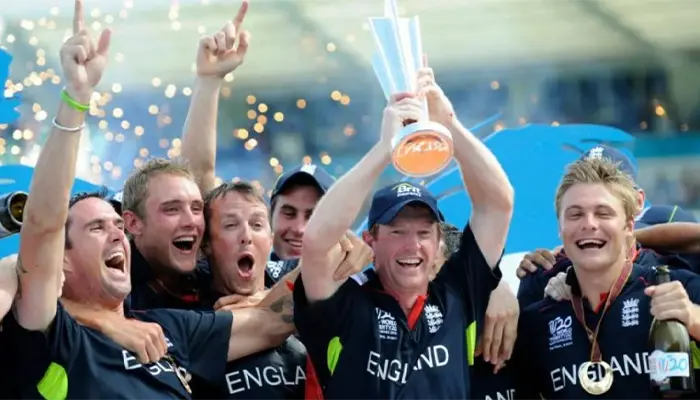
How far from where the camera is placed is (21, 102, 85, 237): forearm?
8.07 ft

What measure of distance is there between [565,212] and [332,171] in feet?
6.90

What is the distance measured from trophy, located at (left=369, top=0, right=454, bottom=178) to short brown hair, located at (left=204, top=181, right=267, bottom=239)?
739mm

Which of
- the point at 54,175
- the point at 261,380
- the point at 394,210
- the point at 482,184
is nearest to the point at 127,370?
the point at 261,380

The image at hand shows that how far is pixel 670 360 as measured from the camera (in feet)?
9.12

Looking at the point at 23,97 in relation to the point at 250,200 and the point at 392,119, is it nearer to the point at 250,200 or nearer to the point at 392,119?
the point at 250,200

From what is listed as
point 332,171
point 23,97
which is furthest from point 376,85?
point 23,97

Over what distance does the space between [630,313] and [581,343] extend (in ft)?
0.47

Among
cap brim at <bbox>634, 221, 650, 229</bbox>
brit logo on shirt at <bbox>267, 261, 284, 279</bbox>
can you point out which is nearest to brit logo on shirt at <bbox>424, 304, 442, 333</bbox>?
brit logo on shirt at <bbox>267, 261, 284, 279</bbox>

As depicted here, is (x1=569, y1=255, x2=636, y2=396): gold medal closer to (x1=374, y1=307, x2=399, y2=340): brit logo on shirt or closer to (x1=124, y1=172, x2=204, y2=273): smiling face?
(x1=374, y1=307, x2=399, y2=340): brit logo on shirt

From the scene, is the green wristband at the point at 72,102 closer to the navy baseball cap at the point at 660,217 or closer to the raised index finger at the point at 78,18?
the raised index finger at the point at 78,18

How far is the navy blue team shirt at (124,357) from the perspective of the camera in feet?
8.61

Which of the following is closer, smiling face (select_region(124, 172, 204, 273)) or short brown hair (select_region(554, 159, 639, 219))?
short brown hair (select_region(554, 159, 639, 219))

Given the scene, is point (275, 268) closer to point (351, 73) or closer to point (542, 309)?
point (542, 309)

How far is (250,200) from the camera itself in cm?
331
